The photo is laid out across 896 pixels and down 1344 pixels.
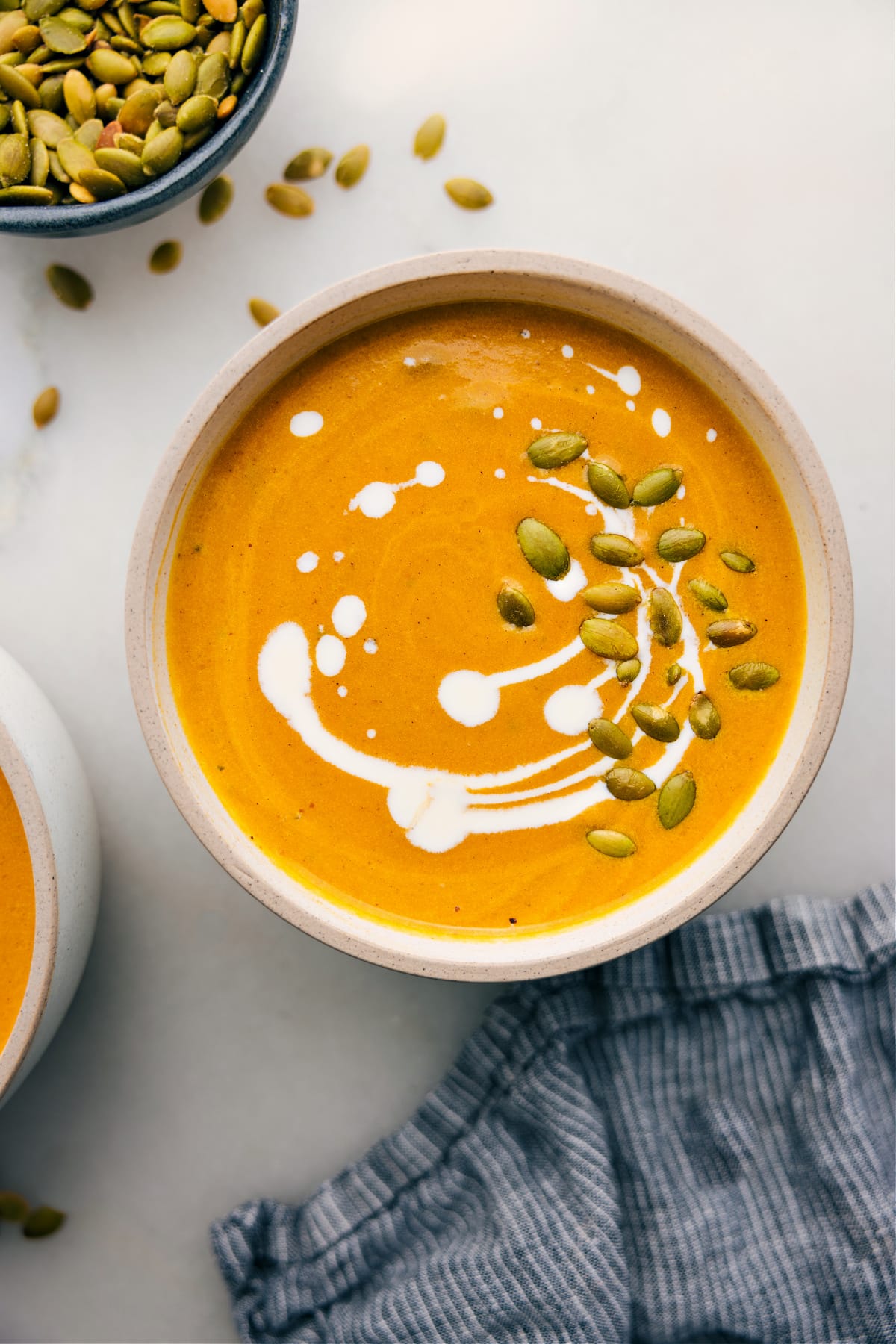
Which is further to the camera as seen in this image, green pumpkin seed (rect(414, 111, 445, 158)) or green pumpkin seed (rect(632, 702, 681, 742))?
green pumpkin seed (rect(414, 111, 445, 158))

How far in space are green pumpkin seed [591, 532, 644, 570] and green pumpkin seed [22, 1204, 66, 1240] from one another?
48.2 inches

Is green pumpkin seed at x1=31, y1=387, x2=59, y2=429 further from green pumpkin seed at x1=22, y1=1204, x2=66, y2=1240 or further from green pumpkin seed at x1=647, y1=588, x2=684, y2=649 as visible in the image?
green pumpkin seed at x1=22, y1=1204, x2=66, y2=1240

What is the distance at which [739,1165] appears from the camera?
1442mm

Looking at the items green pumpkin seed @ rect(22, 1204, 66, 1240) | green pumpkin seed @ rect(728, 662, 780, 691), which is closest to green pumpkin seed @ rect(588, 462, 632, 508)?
green pumpkin seed @ rect(728, 662, 780, 691)

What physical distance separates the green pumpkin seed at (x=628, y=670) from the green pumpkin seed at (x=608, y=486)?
0.18 metres

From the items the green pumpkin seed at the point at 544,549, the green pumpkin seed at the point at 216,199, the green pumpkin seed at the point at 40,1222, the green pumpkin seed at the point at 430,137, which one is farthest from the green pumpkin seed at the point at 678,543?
the green pumpkin seed at the point at 40,1222

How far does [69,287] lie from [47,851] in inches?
31.6

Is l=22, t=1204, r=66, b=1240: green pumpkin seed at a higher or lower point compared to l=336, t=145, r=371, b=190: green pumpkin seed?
lower

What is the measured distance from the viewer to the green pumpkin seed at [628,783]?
121 cm

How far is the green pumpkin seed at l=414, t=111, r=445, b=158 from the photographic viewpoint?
1448 mm

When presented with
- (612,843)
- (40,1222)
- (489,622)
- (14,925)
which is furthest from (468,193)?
(40,1222)

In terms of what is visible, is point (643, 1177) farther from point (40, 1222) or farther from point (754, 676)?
point (40, 1222)

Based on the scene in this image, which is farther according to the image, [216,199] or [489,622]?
[216,199]

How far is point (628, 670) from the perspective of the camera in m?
1.21
